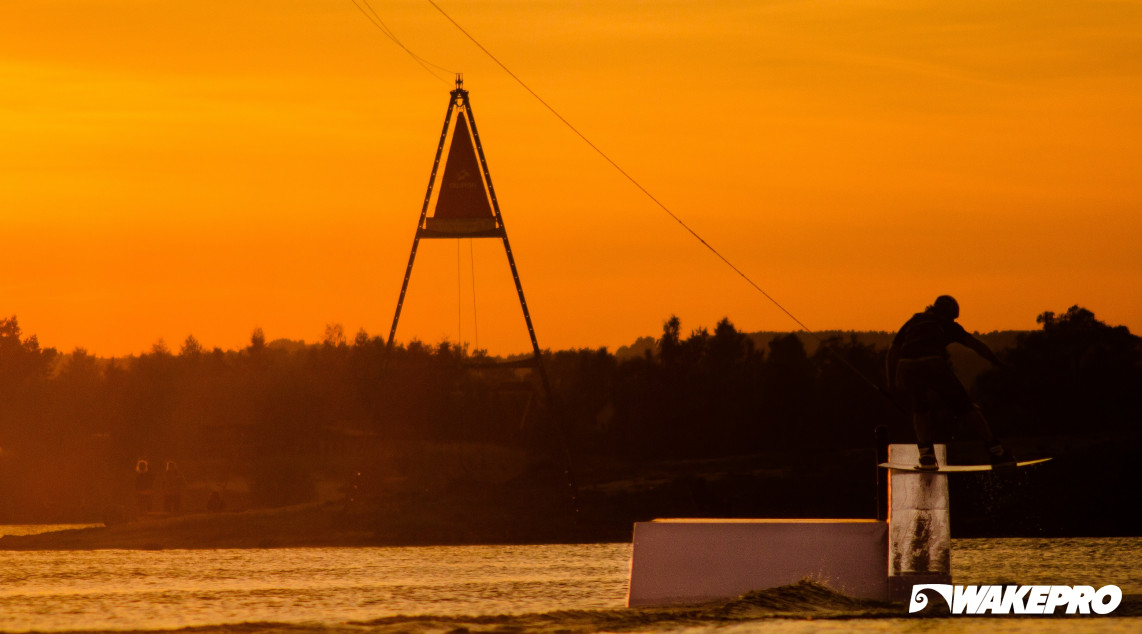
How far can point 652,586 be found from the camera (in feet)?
55.2

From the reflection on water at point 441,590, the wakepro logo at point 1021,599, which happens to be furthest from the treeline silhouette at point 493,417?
the wakepro logo at point 1021,599

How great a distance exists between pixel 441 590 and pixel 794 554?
5325 millimetres

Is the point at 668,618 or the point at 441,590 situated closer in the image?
the point at 668,618

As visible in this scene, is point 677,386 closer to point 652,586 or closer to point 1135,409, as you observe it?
point 1135,409

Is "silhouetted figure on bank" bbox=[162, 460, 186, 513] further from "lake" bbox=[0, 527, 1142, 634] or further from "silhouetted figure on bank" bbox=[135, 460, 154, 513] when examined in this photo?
"lake" bbox=[0, 527, 1142, 634]

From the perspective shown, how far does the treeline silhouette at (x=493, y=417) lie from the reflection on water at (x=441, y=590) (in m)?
21.1

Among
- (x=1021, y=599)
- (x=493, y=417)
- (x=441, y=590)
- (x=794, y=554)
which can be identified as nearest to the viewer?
(x=794, y=554)

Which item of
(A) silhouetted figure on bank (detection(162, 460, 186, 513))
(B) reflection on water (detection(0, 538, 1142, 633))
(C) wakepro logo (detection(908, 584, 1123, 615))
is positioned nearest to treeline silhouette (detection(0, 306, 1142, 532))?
(A) silhouetted figure on bank (detection(162, 460, 186, 513))

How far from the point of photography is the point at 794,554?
16625 millimetres

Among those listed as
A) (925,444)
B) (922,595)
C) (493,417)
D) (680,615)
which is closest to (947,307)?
(925,444)

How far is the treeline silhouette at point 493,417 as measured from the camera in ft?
195

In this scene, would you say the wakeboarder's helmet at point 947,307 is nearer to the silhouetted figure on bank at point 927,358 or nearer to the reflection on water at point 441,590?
the silhouetted figure on bank at point 927,358

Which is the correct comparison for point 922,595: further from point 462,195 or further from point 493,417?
point 493,417

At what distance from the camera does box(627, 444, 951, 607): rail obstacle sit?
16125 millimetres
